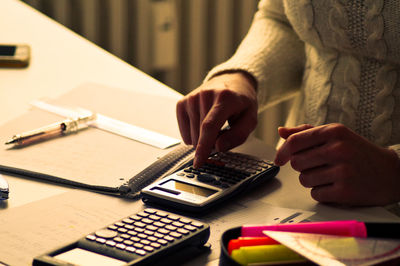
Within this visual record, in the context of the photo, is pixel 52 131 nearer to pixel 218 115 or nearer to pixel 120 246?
pixel 218 115

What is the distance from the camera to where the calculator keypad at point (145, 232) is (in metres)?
0.49

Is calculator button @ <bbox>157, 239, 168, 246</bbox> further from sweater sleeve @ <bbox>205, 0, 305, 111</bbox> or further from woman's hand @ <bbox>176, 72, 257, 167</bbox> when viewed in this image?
sweater sleeve @ <bbox>205, 0, 305, 111</bbox>

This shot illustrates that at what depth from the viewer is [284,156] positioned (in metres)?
0.64

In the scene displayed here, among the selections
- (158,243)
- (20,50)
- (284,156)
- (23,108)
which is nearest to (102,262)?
(158,243)

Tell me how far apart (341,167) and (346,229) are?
158 mm

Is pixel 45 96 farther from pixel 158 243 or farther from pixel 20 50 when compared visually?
pixel 158 243

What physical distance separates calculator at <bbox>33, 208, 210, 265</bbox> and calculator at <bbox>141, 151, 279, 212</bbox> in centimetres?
5

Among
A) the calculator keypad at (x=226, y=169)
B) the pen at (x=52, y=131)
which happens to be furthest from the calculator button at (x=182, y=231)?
the pen at (x=52, y=131)

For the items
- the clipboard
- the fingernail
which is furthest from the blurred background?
the fingernail

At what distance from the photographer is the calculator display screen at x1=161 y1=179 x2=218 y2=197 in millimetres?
599

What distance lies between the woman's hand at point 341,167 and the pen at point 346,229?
0.14 meters

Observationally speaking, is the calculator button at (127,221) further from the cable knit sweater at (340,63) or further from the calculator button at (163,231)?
the cable knit sweater at (340,63)

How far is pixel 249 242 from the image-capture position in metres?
0.44

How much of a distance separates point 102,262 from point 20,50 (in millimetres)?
665
